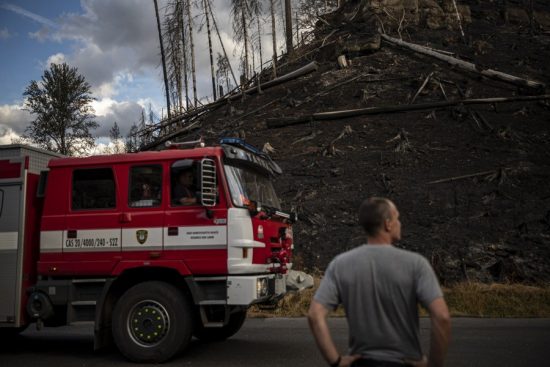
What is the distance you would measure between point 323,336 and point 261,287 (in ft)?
14.4

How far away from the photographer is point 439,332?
8.96 ft

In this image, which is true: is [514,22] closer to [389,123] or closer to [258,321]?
[389,123]

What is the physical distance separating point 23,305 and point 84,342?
6.66ft

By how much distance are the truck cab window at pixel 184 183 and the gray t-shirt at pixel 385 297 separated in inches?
179

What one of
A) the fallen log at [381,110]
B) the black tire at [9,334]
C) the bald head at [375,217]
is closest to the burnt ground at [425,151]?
the fallen log at [381,110]

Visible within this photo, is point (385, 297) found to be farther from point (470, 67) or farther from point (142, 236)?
point (470, 67)

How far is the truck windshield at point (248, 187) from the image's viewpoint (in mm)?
7301

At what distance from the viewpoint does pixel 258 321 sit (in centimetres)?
1130

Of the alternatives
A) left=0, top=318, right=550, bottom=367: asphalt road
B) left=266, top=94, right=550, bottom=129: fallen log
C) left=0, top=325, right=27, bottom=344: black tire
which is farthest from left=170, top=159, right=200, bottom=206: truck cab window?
left=266, top=94, right=550, bottom=129: fallen log

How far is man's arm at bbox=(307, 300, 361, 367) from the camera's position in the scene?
9.42 feet

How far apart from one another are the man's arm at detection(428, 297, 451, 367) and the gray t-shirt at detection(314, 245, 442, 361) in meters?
0.05

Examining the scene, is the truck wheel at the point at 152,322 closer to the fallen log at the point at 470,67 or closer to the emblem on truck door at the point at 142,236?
the emblem on truck door at the point at 142,236

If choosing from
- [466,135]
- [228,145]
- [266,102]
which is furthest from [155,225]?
[266,102]

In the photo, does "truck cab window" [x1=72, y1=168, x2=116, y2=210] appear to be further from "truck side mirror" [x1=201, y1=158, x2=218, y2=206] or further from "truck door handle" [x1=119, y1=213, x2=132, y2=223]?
"truck side mirror" [x1=201, y1=158, x2=218, y2=206]
